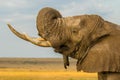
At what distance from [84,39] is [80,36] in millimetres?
69

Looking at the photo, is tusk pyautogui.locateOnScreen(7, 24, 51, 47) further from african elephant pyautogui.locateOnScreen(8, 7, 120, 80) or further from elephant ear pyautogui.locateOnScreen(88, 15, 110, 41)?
elephant ear pyautogui.locateOnScreen(88, 15, 110, 41)

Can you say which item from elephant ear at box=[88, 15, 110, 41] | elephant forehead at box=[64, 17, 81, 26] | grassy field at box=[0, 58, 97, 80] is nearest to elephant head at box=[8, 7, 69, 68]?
elephant forehead at box=[64, 17, 81, 26]

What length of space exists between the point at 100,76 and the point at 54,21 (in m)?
0.99

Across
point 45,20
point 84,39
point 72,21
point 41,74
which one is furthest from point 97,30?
point 41,74

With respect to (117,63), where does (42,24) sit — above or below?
above

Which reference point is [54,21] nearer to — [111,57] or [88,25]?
[88,25]

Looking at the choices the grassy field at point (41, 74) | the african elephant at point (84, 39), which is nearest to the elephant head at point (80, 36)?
the african elephant at point (84, 39)

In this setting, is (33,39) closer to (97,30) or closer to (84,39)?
(84,39)

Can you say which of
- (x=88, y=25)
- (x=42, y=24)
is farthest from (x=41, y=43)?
(x=88, y=25)

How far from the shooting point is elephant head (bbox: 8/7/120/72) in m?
6.54

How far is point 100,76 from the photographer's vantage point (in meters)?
6.65

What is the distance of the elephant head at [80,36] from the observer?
6.54 meters

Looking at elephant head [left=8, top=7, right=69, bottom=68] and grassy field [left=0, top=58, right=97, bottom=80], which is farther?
grassy field [left=0, top=58, right=97, bottom=80]

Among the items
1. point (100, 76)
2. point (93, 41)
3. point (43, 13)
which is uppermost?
point (43, 13)
